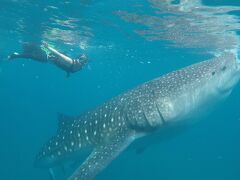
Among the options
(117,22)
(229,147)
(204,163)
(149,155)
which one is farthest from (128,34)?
(229,147)

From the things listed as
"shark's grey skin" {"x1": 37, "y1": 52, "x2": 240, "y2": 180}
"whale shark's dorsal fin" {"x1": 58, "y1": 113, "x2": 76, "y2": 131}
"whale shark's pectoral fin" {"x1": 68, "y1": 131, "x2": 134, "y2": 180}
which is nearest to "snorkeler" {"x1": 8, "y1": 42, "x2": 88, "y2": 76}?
"whale shark's dorsal fin" {"x1": 58, "y1": 113, "x2": 76, "y2": 131}

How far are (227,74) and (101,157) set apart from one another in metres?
3.29

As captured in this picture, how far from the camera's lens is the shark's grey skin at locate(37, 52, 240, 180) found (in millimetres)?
6961

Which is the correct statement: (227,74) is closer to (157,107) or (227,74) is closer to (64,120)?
(157,107)

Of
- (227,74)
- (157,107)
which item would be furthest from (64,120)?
(227,74)

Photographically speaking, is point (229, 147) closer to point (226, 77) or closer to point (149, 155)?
point (149, 155)

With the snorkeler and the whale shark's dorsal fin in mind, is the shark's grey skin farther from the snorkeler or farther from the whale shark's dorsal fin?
the snorkeler

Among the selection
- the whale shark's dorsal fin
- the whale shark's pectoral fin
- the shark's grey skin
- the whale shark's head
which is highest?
the whale shark's head

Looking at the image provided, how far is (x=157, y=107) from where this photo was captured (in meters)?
7.17

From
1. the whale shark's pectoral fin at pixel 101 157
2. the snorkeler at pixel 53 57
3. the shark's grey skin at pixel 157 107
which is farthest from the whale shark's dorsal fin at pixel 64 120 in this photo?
the whale shark's pectoral fin at pixel 101 157

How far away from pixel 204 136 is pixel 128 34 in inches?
2185

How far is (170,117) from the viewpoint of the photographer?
704 centimetres

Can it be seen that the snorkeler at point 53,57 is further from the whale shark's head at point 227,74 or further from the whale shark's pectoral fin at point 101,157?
the whale shark's head at point 227,74

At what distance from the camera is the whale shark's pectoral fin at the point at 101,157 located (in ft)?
22.1
